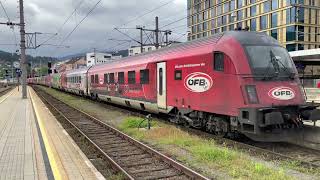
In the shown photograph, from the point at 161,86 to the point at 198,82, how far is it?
3467mm

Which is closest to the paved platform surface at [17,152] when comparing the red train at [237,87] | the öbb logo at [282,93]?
the red train at [237,87]

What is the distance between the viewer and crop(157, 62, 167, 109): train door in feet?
52.7

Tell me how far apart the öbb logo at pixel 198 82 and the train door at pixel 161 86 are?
2130 millimetres

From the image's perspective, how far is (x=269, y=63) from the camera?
38.0 ft

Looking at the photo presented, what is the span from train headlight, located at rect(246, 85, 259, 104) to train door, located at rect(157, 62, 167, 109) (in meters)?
5.31

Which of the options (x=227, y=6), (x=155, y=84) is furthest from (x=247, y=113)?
(x=227, y=6)

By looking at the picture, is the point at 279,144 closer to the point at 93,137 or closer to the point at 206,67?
the point at 206,67

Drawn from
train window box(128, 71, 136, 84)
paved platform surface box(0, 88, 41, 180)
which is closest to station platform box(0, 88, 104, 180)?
paved platform surface box(0, 88, 41, 180)

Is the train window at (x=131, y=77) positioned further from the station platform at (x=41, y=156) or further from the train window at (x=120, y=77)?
the station platform at (x=41, y=156)

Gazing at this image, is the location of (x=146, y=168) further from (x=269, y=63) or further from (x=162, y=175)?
(x=269, y=63)

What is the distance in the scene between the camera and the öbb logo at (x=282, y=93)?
36.4ft

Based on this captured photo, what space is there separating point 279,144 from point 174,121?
498 cm

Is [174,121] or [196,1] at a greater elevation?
[196,1]

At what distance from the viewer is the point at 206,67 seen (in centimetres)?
1260
